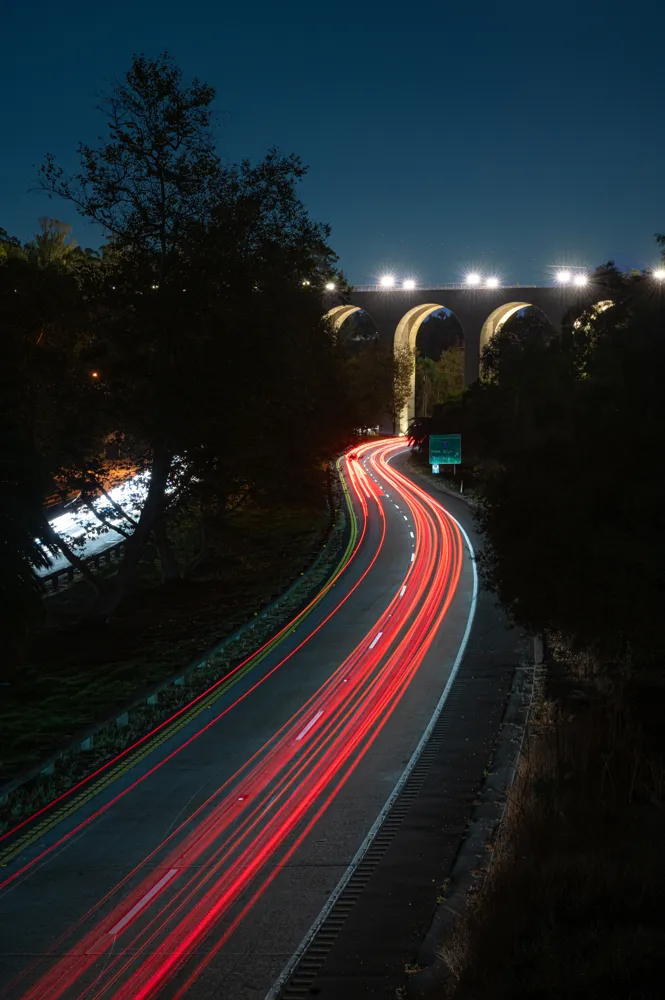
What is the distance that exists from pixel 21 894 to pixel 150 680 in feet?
42.0

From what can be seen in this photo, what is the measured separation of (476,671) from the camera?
23.5m

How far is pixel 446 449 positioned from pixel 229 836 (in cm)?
4938

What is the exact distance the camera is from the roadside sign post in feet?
202

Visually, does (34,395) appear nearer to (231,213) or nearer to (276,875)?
(231,213)

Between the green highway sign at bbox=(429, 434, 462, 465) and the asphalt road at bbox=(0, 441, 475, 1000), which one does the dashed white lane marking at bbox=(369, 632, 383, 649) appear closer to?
the asphalt road at bbox=(0, 441, 475, 1000)

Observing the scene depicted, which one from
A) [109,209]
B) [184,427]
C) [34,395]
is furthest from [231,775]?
[109,209]

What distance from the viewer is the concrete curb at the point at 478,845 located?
29.6 ft

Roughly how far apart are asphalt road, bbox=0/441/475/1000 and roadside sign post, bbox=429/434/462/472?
115 feet

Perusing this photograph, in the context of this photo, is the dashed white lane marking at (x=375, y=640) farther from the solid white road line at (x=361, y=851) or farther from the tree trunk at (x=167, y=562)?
the tree trunk at (x=167, y=562)

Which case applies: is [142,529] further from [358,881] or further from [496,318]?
[496,318]

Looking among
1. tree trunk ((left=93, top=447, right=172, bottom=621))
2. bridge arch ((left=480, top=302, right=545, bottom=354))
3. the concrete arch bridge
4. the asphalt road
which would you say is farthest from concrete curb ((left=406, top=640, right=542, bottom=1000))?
bridge arch ((left=480, top=302, right=545, bottom=354))

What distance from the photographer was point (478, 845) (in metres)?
12.6

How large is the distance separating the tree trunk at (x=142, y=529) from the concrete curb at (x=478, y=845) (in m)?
13.9

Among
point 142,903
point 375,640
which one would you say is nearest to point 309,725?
point 375,640
